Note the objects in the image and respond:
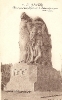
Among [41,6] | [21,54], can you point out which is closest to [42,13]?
[41,6]

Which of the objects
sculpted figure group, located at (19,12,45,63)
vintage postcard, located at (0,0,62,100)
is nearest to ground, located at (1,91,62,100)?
vintage postcard, located at (0,0,62,100)

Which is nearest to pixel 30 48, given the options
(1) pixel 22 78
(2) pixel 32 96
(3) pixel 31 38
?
(3) pixel 31 38

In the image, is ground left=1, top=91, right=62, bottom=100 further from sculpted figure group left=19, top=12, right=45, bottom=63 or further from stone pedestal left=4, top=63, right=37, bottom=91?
sculpted figure group left=19, top=12, right=45, bottom=63

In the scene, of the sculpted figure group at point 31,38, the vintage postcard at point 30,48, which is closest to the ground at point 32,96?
the vintage postcard at point 30,48

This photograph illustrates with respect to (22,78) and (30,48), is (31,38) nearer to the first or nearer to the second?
(30,48)

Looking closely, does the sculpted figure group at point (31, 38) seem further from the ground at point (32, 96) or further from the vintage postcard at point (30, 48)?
the ground at point (32, 96)

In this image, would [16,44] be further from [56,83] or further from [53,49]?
[56,83]
